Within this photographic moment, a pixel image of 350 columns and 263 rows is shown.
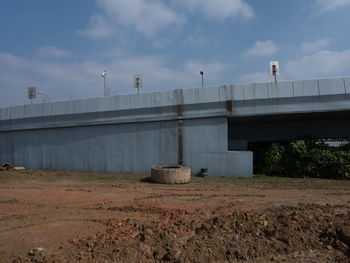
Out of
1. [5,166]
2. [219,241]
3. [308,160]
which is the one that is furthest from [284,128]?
[5,166]

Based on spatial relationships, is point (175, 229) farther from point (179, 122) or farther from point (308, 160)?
point (308, 160)

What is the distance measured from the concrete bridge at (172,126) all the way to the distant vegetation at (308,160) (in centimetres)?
163

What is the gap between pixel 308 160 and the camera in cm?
1269

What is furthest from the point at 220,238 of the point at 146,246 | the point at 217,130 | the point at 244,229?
the point at 217,130

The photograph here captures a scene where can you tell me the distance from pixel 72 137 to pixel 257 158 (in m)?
11.9

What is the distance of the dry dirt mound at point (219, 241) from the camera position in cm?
394

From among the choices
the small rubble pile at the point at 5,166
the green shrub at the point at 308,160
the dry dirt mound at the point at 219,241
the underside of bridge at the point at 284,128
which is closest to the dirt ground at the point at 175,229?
the dry dirt mound at the point at 219,241

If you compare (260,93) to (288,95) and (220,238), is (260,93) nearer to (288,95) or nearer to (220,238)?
(288,95)

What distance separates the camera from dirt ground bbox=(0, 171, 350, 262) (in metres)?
3.99

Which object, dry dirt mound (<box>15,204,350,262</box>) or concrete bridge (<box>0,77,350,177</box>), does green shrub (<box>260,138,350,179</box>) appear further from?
dry dirt mound (<box>15,204,350,262</box>)

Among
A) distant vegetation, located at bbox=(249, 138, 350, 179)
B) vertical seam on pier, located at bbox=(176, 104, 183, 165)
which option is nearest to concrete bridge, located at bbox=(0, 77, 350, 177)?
vertical seam on pier, located at bbox=(176, 104, 183, 165)

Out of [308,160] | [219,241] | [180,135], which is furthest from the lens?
[180,135]

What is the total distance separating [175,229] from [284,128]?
13754mm

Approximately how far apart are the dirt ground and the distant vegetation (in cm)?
542
